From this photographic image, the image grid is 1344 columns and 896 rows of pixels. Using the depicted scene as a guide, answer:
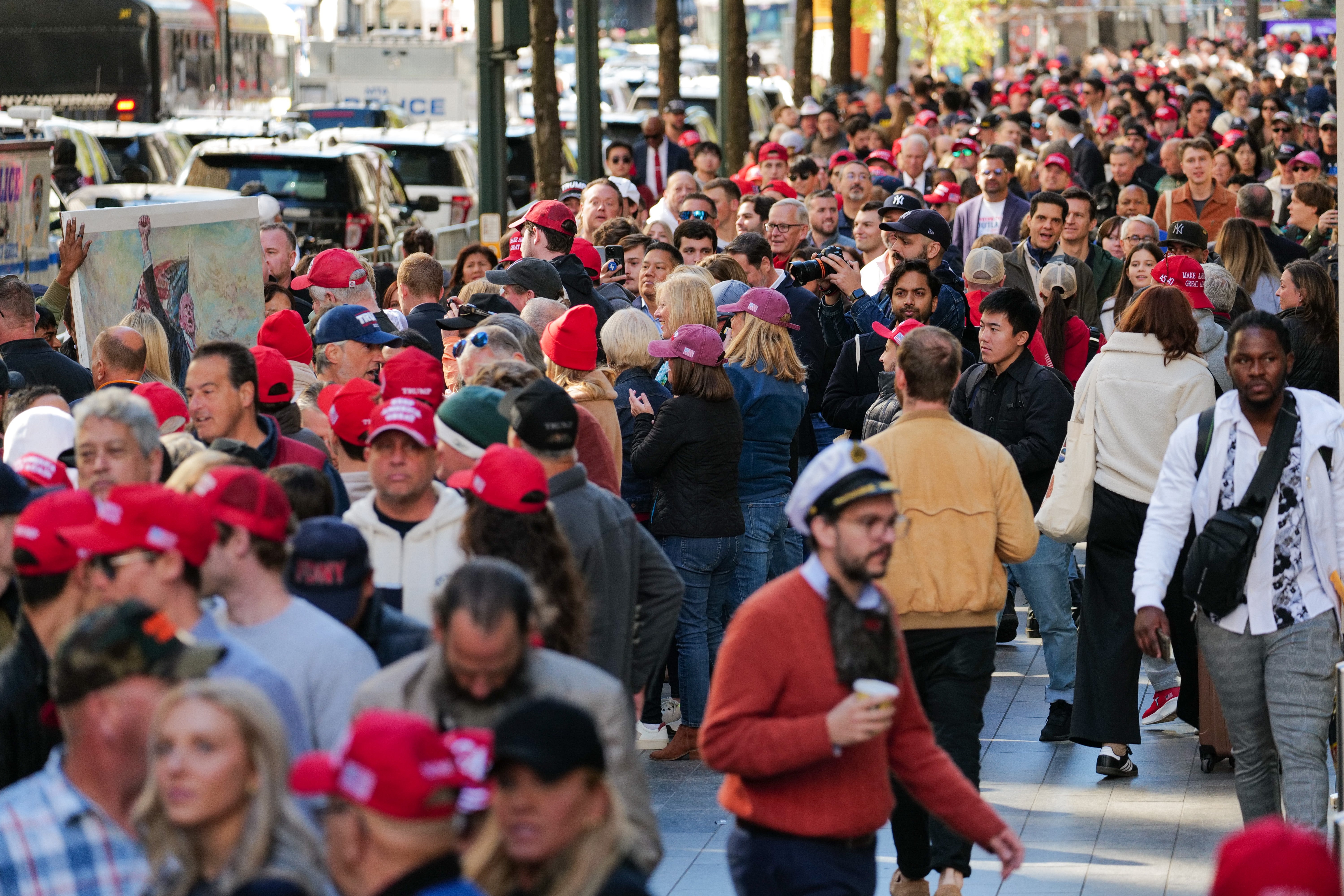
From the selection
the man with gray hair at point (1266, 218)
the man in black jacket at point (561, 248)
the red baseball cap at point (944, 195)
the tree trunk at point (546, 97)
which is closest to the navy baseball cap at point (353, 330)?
the man in black jacket at point (561, 248)

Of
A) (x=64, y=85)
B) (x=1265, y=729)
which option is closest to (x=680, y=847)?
(x=1265, y=729)

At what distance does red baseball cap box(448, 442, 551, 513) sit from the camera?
200 inches

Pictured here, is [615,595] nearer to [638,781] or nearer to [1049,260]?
[638,781]

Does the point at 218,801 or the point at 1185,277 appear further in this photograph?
the point at 1185,277

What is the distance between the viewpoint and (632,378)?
8.62m

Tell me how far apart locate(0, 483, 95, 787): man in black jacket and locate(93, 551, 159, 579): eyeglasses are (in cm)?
7

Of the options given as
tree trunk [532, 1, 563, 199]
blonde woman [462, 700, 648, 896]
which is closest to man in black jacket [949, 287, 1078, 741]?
blonde woman [462, 700, 648, 896]

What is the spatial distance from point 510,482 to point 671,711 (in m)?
4.16

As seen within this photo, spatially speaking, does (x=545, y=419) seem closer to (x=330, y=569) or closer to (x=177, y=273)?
(x=330, y=569)

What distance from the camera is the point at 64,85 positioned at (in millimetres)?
25141

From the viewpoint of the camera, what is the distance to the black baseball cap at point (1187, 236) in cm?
1091

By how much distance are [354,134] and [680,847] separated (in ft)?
57.3

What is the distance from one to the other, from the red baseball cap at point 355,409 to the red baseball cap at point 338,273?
10.3 ft

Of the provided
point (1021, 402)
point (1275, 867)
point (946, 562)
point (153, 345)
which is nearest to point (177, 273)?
point (153, 345)
